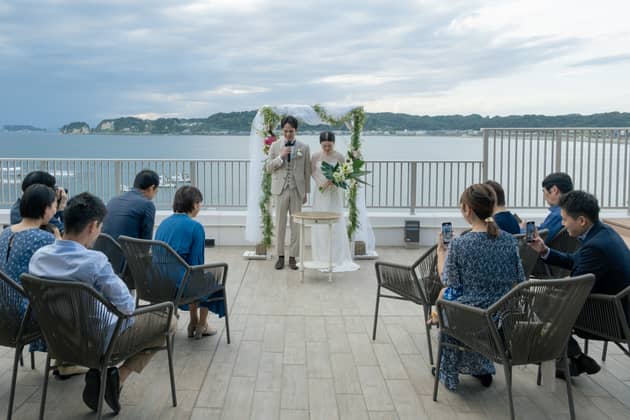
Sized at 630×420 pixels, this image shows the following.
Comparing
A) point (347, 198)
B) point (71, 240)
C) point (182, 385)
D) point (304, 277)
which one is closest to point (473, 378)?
point (182, 385)

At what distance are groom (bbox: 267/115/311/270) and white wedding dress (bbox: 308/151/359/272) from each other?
17 cm

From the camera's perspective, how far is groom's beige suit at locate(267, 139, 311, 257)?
23.5ft

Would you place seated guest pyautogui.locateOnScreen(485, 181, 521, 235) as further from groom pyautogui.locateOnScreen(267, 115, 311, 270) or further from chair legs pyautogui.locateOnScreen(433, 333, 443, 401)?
groom pyautogui.locateOnScreen(267, 115, 311, 270)

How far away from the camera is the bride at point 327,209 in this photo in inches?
281

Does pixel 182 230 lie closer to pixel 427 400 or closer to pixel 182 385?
pixel 182 385

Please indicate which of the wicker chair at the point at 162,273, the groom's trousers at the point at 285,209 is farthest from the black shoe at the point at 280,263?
the wicker chair at the point at 162,273

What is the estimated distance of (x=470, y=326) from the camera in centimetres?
295

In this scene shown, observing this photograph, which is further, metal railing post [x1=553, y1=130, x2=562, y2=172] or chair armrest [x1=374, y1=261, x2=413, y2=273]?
metal railing post [x1=553, y1=130, x2=562, y2=172]

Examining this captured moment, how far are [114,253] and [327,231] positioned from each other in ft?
11.0

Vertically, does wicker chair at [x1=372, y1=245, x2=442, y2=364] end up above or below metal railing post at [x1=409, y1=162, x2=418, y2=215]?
below

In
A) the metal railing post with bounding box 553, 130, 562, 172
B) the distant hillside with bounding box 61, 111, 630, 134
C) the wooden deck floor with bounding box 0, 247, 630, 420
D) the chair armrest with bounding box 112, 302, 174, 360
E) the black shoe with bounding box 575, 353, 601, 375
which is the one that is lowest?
the wooden deck floor with bounding box 0, 247, 630, 420

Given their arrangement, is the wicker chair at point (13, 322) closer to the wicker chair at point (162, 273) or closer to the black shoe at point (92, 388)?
the black shoe at point (92, 388)

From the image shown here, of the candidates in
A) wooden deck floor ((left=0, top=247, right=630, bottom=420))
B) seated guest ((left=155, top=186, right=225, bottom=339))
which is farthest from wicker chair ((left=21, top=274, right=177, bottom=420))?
seated guest ((left=155, top=186, right=225, bottom=339))

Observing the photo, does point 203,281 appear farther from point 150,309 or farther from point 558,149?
point 558,149
